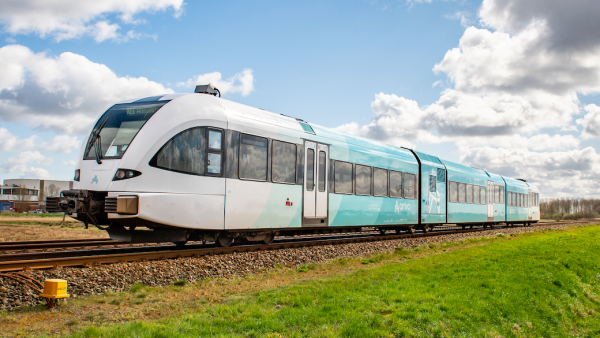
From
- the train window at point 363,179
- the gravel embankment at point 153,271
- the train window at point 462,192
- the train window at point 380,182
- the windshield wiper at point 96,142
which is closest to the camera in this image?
the gravel embankment at point 153,271

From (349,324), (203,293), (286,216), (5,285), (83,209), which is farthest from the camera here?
(286,216)

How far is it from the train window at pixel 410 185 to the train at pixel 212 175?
3.45 metres

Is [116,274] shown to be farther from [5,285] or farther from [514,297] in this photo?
[514,297]

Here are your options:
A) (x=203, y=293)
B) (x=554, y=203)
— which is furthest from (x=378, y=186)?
(x=554, y=203)

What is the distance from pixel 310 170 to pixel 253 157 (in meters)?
2.54

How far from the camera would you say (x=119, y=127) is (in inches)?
398

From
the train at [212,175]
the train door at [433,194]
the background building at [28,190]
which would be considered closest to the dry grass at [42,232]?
the train at [212,175]

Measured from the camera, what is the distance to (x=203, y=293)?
7.25m

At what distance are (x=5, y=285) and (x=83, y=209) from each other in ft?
10.6

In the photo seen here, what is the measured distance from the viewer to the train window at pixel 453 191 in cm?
2302

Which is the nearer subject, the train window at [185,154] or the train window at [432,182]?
the train window at [185,154]

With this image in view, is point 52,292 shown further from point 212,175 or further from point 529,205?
point 529,205

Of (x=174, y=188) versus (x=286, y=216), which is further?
(x=286, y=216)

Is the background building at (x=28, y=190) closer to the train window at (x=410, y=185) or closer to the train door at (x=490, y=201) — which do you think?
the train door at (x=490, y=201)
